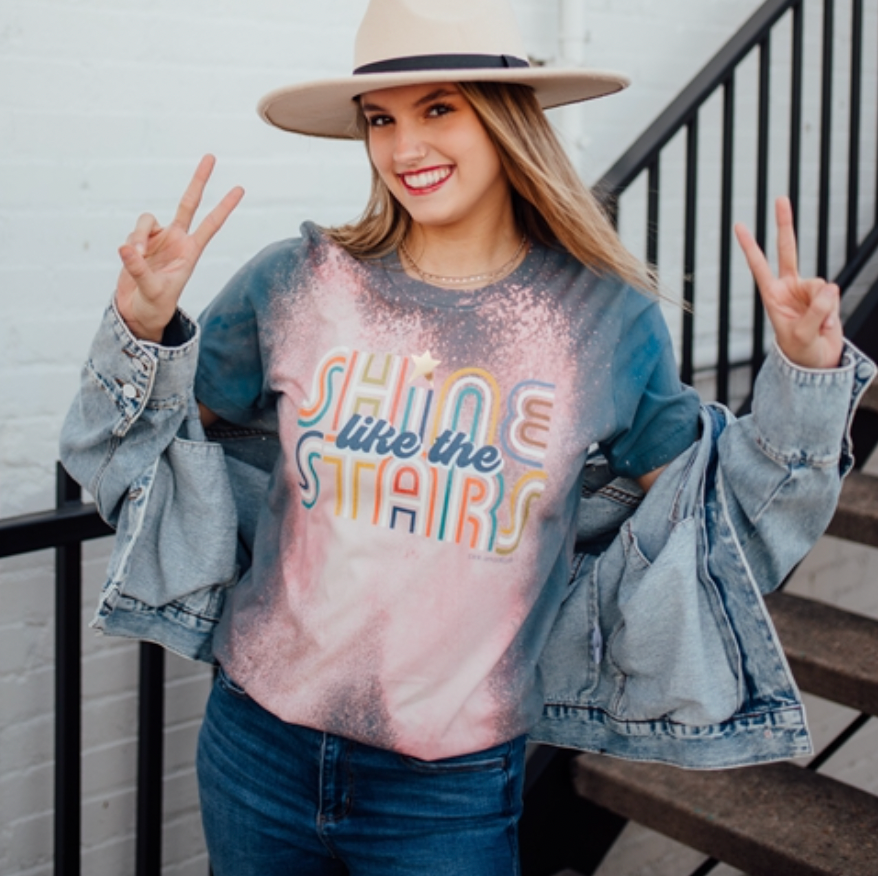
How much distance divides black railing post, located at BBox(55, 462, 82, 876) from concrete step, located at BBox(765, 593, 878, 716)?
1.45m

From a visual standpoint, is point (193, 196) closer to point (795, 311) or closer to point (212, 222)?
point (212, 222)

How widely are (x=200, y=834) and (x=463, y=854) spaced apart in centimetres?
144

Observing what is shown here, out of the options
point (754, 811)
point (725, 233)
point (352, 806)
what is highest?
point (725, 233)

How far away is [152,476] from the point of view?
5.14 feet

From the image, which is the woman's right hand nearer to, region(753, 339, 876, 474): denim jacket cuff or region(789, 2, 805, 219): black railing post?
region(753, 339, 876, 474): denim jacket cuff

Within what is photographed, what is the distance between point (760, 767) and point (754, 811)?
177 millimetres

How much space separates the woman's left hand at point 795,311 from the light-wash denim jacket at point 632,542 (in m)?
0.02

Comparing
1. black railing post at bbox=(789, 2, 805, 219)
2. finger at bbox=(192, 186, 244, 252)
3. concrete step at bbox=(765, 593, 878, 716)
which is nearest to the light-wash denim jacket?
finger at bbox=(192, 186, 244, 252)

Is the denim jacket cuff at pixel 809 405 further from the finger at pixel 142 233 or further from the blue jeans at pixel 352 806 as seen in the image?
the finger at pixel 142 233

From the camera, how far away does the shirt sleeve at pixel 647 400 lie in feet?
5.04

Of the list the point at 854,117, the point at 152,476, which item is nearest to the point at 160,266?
the point at 152,476

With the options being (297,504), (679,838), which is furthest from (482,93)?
A: (679,838)

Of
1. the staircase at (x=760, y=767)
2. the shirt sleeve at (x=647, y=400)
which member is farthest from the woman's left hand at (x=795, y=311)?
the staircase at (x=760, y=767)

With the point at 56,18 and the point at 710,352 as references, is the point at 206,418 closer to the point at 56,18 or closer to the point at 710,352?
the point at 56,18
